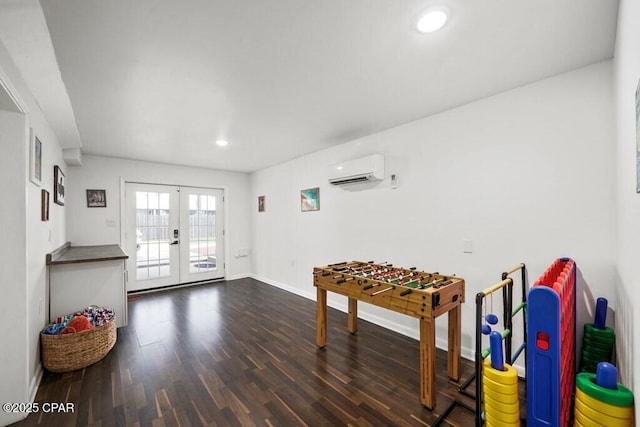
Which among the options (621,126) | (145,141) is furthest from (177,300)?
(621,126)

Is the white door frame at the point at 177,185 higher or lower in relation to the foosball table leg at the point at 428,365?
higher

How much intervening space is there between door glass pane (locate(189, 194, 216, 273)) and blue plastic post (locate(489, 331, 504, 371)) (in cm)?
565

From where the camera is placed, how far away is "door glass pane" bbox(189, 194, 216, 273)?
18.8 ft

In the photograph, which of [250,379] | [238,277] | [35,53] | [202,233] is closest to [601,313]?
[250,379]

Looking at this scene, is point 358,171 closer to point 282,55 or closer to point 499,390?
point 282,55

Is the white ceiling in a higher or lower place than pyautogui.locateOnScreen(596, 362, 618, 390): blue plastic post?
higher

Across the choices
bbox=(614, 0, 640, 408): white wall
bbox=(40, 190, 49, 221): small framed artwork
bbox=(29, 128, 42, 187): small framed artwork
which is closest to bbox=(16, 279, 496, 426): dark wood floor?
bbox=(614, 0, 640, 408): white wall

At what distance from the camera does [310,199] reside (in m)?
4.63

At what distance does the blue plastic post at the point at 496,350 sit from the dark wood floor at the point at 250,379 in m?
0.86

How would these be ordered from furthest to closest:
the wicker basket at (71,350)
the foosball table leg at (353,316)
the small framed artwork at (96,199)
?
the small framed artwork at (96,199) < the foosball table leg at (353,316) < the wicker basket at (71,350)

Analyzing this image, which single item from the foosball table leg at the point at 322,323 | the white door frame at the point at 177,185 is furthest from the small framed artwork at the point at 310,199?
the white door frame at the point at 177,185

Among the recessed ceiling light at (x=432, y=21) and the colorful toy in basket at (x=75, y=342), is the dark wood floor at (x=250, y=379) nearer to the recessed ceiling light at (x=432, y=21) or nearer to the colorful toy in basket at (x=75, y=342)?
the colorful toy in basket at (x=75, y=342)

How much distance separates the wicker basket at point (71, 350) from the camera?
2.45 meters

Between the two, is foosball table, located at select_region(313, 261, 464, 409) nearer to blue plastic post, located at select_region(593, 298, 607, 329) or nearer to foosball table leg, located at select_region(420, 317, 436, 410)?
foosball table leg, located at select_region(420, 317, 436, 410)
